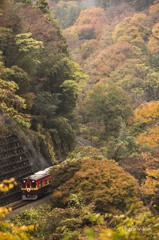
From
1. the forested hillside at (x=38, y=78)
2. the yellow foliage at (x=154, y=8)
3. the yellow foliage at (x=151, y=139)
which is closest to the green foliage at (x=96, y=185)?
the forested hillside at (x=38, y=78)

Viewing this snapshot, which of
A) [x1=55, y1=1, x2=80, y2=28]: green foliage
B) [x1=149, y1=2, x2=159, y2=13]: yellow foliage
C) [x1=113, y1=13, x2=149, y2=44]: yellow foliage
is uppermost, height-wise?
[x1=55, y1=1, x2=80, y2=28]: green foliage

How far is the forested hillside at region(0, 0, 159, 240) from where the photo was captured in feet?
43.4

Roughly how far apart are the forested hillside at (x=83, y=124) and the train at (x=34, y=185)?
738 millimetres

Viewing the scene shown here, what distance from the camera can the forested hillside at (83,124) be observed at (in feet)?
43.4

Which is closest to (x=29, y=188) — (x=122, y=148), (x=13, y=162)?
(x=13, y=162)

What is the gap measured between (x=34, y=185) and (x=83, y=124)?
19080mm

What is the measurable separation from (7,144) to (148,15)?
44.3 m

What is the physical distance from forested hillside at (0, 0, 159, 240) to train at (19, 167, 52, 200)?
0.74m

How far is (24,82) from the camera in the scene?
2219 centimetres

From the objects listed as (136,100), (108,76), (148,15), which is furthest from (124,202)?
(148,15)

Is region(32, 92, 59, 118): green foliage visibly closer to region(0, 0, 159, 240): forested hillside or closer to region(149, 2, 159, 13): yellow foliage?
region(0, 0, 159, 240): forested hillside

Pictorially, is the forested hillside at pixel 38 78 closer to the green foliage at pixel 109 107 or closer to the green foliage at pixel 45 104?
the green foliage at pixel 45 104

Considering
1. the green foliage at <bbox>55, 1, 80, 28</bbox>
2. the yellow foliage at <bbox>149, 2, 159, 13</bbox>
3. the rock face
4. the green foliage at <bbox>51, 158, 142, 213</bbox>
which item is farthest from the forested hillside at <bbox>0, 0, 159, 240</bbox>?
the green foliage at <bbox>55, 1, 80, 28</bbox>

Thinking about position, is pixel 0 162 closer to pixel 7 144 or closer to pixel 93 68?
pixel 7 144
